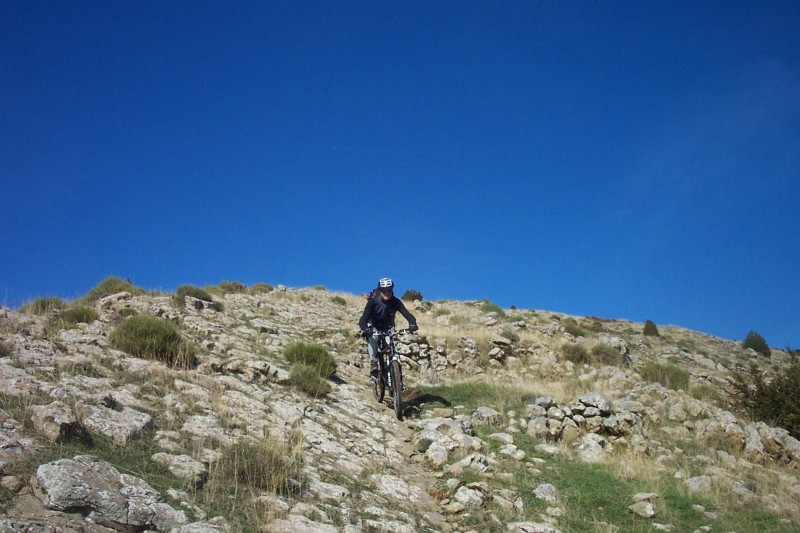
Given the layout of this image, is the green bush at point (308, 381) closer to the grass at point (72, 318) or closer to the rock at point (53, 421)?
the grass at point (72, 318)

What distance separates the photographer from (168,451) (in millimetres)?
6223

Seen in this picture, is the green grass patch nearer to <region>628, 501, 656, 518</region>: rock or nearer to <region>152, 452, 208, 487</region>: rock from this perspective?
<region>628, 501, 656, 518</region>: rock

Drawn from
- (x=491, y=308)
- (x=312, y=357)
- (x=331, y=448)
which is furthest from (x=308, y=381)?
(x=491, y=308)

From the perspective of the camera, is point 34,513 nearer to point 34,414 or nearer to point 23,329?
point 34,414

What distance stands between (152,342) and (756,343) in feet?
145

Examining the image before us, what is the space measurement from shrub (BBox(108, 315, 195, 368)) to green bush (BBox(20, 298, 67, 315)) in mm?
3013

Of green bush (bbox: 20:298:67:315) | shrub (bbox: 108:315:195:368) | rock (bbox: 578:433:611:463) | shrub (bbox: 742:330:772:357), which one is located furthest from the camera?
shrub (bbox: 742:330:772:357)

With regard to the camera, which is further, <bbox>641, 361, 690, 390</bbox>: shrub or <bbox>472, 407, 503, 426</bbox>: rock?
<bbox>641, 361, 690, 390</bbox>: shrub

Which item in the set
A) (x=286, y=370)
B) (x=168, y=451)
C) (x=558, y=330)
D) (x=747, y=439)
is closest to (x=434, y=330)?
(x=558, y=330)

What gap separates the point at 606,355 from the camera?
2048 centimetres

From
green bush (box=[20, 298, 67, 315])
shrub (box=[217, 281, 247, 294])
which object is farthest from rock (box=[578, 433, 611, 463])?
shrub (box=[217, 281, 247, 294])

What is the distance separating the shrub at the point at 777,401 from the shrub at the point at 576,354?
6185mm

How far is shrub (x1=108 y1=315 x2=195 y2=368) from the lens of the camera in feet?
32.8

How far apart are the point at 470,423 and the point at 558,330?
1609cm
